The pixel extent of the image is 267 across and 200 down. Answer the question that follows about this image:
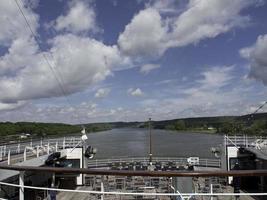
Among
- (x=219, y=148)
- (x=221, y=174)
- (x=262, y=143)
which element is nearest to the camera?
(x=221, y=174)

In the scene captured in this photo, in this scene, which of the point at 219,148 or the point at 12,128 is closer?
the point at 219,148

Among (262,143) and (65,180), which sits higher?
(262,143)

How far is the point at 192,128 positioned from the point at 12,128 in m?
100

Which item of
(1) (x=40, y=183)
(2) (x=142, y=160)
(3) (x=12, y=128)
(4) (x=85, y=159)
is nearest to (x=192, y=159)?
(2) (x=142, y=160)

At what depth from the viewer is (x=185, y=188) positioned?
4496 millimetres

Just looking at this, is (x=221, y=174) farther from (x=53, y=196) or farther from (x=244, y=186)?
(x=244, y=186)

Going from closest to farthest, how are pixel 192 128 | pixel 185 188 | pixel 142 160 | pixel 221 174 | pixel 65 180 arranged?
pixel 221 174 < pixel 185 188 < pixel 65 180 < pixel 142 160 < pixel 192 128

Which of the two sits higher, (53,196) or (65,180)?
(53,196)

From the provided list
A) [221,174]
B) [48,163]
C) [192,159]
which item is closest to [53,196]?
[221,174]

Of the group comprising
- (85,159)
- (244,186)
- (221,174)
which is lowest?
(244,186)

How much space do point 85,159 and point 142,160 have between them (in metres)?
5.81

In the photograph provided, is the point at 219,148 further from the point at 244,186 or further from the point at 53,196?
the point at 53,196

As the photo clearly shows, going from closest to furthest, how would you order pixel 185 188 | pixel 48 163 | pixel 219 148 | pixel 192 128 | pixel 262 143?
pixel 185 188 → pixel 48 163 → pixel 262 143 → pixel 219 148 → pixel 192 128

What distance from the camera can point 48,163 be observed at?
49.8 feet
